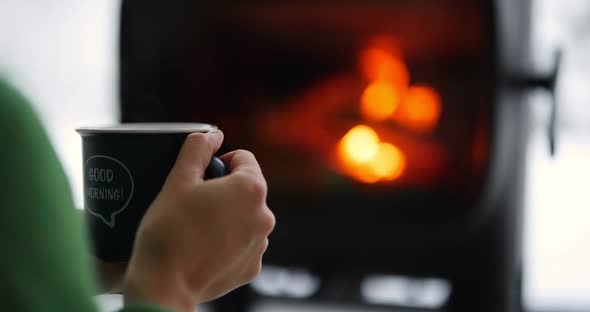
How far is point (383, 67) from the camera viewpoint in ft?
3.24

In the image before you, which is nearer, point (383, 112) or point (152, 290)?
point (152, 290)

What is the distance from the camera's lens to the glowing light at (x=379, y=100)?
3.26 ft

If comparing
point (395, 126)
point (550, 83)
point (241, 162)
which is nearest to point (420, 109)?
point (395, 126)

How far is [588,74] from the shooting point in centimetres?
102

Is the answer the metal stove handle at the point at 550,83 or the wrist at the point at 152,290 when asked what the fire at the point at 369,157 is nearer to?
the metal stove handle at the point at 550,83

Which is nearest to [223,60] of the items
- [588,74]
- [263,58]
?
[263,58]

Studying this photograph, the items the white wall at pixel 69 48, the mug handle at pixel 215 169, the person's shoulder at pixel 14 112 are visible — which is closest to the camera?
the person's shoulder at pixel 14 112

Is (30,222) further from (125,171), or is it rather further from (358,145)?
(358,145)

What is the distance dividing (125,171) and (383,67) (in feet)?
1.92

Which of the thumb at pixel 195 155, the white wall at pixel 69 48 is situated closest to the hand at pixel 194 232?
the thumb at pixel 195 155

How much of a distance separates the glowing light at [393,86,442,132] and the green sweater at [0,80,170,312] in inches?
26.6

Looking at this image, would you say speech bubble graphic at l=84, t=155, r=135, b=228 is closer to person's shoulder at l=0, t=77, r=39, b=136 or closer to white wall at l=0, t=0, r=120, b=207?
person's shoulder at l=0, t=77, r=39, b=136

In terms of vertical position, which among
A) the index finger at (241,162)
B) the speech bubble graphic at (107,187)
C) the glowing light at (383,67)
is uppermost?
the glowing light at (383,67)

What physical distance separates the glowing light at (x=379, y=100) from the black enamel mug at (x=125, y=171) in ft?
1.79
